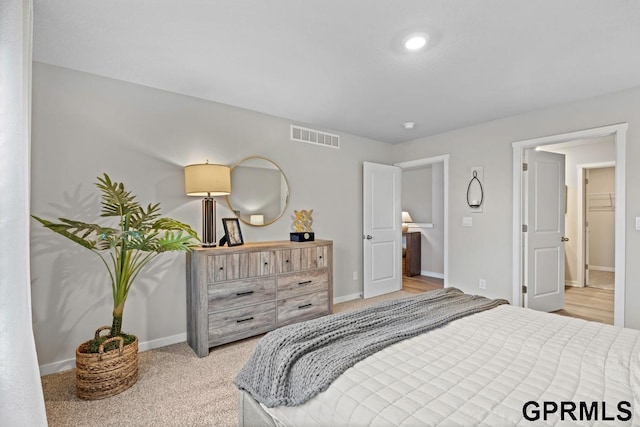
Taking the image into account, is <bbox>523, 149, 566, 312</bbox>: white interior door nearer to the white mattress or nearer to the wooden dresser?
the white mattress

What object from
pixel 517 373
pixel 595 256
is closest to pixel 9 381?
pixel 517 373

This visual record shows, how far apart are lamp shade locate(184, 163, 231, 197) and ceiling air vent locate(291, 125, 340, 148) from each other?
1.30 meters

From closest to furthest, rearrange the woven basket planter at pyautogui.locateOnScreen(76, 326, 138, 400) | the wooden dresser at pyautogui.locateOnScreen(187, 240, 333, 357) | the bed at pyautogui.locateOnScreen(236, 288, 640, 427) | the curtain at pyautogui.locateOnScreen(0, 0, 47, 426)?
1. the bed at pyautogui.locateOnScreen(236, 288, 640, 427)
2. the curtain at pyautogui.locateOnScreen(0, 0, 47, 426)
3. the woven basket planter at pyautogui.locateOnScreen(76, 326, 138, 400)
4. the wooden dresser at pyautogui.locateOnScreen(187, 240, 333, 357)

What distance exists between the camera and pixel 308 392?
1222mm

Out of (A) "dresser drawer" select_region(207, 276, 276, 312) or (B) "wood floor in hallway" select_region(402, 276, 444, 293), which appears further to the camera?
(B) "wood floor in hallway" select_region(402, 276, 444, 293)

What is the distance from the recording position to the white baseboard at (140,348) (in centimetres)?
241

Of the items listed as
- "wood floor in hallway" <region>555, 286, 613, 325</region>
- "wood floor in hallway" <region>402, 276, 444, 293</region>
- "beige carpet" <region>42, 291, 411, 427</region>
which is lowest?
"beige carpet" <region>42, 291, 411, 427</region>

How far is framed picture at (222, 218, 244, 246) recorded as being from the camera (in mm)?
3018

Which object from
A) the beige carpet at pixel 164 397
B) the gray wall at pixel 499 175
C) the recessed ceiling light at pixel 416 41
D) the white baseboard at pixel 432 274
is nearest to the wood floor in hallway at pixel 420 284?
the white baseboard at pixel 432 274

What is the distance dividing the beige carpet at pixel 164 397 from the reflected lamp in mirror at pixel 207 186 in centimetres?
102

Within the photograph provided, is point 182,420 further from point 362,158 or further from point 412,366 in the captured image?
point 362,158

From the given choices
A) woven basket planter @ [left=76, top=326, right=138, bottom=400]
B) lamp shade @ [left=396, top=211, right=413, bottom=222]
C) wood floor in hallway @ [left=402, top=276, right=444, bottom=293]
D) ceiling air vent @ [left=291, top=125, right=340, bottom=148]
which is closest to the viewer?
woven basket planter @ [left=76, top=326, right=138, bottom=400]

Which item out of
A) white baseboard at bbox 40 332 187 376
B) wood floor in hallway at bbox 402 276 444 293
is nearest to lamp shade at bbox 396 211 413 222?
wood floor in hallway at bbox 402 276 444 293

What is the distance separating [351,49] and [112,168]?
7.20ft
